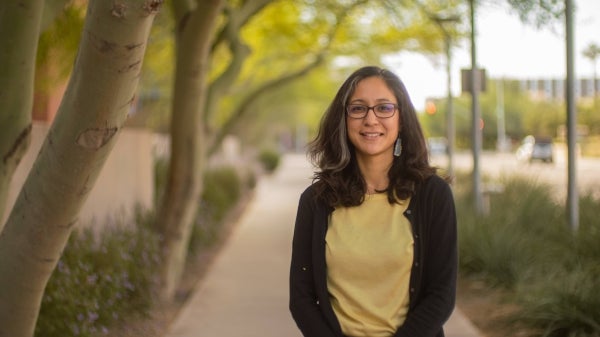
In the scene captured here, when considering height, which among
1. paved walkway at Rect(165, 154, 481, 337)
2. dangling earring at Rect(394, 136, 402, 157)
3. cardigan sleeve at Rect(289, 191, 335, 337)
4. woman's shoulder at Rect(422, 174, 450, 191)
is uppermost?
dangling earring at Rect(394, 136, 402, 157)

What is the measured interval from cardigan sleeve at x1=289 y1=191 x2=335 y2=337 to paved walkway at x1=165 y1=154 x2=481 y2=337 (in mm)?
479

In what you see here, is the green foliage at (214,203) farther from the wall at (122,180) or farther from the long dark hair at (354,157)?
the long dark hair at (354,157)

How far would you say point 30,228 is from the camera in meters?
4.21

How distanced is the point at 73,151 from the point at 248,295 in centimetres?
561

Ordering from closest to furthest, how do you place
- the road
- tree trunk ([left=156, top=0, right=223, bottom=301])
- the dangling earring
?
the dangling earring < tree trunk ([left=156, top=0, right=223, bottom=301]) < the road

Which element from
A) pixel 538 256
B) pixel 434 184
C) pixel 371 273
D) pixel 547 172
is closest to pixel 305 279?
pixel 371 273

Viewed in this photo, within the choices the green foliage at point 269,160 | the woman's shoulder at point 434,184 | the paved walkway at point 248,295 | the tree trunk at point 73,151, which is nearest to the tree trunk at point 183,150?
the paved walkway at point 248,295

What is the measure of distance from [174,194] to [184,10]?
217 cm

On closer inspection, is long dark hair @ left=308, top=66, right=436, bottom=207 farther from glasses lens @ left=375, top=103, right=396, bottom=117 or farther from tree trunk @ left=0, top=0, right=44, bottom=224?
tree trunk @ left=0, top=0, right=44, bottom=224

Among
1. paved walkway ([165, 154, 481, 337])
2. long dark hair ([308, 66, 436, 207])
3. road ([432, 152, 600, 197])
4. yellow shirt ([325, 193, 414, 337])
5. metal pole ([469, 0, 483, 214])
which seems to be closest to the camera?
yellow shirt ([325, 193, 414, 337])

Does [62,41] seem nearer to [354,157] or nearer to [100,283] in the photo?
[100,283]

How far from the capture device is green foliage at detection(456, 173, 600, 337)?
6227 mm

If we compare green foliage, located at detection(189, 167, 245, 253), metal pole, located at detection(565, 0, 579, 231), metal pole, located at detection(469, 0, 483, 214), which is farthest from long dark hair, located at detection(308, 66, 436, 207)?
metal pole, located at detection(469, 0, 483, 214)

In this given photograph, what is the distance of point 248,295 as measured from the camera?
30.5 ft
